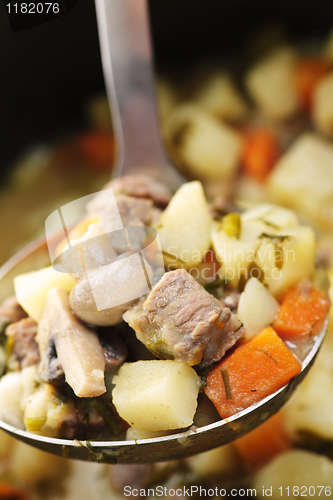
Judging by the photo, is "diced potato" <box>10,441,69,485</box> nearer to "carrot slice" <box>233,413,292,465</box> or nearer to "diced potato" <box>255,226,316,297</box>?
"carrot slice" <box>233,413,292,465</box>

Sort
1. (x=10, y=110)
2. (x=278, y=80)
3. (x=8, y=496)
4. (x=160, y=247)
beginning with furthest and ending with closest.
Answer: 1. (x=278, y=80)
2. (x=10, y=110)
3. (x=8, y=496)
4. (x=160, y=247)

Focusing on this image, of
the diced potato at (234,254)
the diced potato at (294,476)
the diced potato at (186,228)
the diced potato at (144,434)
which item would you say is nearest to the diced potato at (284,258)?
the diced potato at (234,254)

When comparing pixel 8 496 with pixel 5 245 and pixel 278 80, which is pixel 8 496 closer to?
pixel 5 245

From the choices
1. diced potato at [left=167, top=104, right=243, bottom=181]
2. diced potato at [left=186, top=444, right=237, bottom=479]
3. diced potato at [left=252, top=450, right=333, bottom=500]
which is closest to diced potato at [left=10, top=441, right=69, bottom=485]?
diced potato at [left=186, top=444, right=237, bottom=479]

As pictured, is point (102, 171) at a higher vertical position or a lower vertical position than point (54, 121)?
lower

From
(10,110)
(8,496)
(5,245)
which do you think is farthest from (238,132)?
(8,496)
